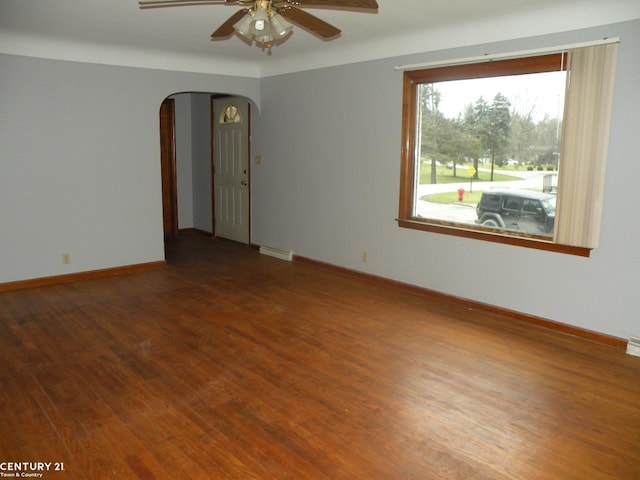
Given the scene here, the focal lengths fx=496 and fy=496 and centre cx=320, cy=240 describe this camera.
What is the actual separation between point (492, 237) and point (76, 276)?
4.40m

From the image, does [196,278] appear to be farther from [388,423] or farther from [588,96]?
[588,96]

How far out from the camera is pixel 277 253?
6750 mm

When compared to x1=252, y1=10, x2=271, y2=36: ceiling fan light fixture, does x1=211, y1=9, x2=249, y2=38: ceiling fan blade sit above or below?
above

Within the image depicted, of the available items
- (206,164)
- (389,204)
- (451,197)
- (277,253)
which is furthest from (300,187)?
(206,164)

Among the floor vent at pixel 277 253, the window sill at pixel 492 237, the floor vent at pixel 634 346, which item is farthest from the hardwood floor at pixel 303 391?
the floor vent at pixel 277 253

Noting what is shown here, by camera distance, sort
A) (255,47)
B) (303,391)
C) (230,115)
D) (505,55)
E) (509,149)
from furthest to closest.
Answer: (230,115)
(255,47)
(509,149)
(505,55)
(303,391)

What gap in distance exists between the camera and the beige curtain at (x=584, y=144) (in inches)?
143

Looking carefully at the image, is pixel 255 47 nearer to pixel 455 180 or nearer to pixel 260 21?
pixel 455 180

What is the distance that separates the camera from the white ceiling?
12.4 ft

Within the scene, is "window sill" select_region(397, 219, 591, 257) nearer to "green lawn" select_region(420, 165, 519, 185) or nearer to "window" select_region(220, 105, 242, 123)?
"green lawn" select_region(420, 165, 519, 185)

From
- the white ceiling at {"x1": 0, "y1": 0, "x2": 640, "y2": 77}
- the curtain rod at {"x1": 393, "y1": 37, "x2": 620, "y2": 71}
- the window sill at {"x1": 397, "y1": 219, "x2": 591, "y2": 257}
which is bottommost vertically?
the window sill at {"x1": 397, "y1": 219, "x2": 591, "y2": 257}

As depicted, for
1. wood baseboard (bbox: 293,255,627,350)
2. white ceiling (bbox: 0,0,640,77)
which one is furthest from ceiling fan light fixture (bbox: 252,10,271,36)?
wood baseboard (bbox: 293,255,627,350)

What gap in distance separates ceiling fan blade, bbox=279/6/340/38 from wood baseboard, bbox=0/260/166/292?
3868 mm

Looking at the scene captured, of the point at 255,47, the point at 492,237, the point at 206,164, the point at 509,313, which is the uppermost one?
the point at 255,47
